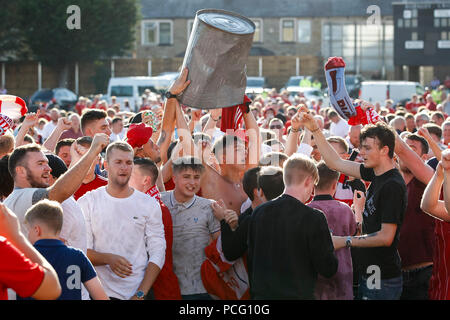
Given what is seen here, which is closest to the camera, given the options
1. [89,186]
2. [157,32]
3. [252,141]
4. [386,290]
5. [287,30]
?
[386,290]

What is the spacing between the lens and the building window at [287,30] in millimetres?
53312

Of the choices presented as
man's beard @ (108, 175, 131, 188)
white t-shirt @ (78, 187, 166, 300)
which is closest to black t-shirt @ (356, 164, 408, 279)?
white t-shirt @ (78, 187, 166, 300)

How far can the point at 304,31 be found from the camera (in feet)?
174

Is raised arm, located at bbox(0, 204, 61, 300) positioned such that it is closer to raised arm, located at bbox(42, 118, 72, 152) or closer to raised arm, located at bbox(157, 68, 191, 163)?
raised arm, located at bbox(157, 68, 191, 163)

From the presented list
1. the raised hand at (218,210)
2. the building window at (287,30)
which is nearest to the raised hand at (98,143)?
the raised hand at (218,210)

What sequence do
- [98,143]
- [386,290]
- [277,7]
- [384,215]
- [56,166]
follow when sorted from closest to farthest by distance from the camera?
[98,143] < [384,215] < [386,290] < [56,166] < [277,7]

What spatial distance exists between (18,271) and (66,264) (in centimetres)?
64

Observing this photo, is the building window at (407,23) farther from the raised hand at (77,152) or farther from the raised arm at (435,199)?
the raised arm at (435,199)

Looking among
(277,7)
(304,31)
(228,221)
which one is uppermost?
(277,7)

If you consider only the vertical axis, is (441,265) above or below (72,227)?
below

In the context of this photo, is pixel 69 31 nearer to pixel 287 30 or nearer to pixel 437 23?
pixel 287 30

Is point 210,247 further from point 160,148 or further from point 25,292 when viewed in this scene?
point 25,292

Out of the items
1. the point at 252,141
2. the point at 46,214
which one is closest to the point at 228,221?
the point at 46,214
